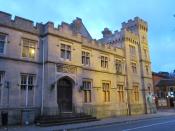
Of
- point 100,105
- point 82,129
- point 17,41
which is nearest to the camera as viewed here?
point 82,129

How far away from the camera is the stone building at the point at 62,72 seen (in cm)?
1881

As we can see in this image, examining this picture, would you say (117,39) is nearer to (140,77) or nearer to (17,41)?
(140,77)

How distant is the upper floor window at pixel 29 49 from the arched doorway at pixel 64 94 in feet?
11.5

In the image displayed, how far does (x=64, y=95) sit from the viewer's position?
22.1 meters

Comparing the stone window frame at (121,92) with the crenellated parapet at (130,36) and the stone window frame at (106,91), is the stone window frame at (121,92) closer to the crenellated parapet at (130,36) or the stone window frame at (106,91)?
the stone window frame at (106,91)

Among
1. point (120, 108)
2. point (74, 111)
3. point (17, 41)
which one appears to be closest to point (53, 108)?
point (74, 111)

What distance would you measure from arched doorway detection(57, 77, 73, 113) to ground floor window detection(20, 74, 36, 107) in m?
2.70

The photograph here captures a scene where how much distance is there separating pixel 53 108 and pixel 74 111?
2644 millimetres

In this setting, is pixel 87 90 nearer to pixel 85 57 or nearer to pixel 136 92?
pixel 85 57

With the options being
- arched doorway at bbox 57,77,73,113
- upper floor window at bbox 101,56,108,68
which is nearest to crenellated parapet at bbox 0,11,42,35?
arched doorway at bbox 57,77,73,113

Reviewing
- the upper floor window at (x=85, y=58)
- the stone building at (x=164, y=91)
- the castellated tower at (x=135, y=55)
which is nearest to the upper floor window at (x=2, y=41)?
the upper floor window at (x=85, y=58)

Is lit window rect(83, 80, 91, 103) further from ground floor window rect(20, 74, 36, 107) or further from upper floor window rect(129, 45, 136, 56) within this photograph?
upper floor window rect(129, 45, 136, 56)

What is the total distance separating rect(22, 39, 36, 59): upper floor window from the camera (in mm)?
20097

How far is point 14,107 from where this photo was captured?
1823cm
